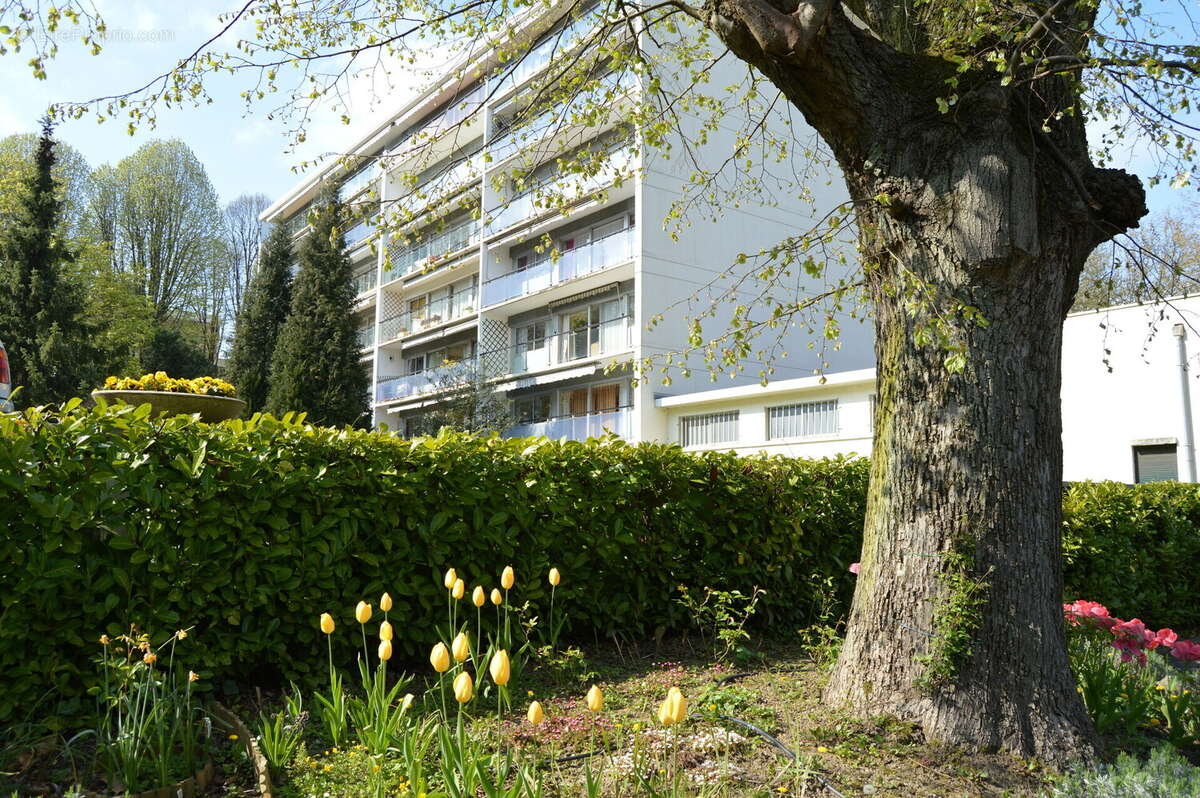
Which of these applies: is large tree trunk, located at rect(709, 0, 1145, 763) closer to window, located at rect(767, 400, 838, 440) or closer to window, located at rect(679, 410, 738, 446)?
window, located at rect(767, 400, 838, 440)

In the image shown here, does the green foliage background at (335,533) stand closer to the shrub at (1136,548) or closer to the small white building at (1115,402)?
the shrub at (1136,548)

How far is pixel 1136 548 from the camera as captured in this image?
9.27 meters

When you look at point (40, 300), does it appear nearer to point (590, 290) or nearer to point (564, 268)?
point (564, 268)

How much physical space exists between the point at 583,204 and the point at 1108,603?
20.1 m

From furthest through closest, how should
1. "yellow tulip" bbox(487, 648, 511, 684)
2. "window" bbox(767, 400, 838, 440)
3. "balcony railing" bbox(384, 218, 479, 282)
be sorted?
"balcony railing" bbox(384, 218, 479, 282) < "window" bbox(767, 400, 838, 440) < "yellow tulip" bbox(487, 648, 511, 684)

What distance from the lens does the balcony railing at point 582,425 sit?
78.2ft

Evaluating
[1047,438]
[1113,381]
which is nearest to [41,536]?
[1047,438]

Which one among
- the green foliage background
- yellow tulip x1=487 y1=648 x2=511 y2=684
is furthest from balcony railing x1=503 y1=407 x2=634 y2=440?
yellow tulip x1=487 y1=648 x2=511 y2=684

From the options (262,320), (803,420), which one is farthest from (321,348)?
(803,420)

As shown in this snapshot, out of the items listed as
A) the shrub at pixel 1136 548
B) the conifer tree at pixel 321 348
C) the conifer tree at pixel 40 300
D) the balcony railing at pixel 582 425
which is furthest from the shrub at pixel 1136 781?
the conifer tree at pixel 40 300

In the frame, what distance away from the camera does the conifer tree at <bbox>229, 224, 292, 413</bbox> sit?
35.1m

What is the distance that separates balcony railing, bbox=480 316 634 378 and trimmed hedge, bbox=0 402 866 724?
1821 cm

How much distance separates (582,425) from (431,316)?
1286cm

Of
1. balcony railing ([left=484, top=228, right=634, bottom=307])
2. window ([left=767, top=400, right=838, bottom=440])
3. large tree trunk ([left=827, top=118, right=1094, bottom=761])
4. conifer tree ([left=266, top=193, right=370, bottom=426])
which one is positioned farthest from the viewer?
conifer tree ([left=266, top=193, right=370, bottom=426])
